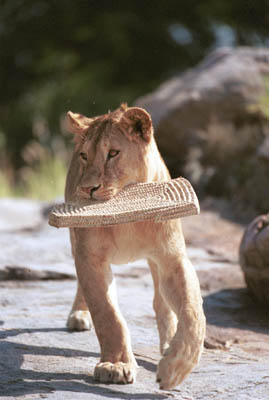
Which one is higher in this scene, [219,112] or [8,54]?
[8,54]

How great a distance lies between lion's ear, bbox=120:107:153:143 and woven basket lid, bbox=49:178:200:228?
372 millimetres

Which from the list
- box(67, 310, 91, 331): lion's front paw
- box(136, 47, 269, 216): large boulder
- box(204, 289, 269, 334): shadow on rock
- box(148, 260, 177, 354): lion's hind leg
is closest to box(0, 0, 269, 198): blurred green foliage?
box(136, 47, 269, 216): large boulder

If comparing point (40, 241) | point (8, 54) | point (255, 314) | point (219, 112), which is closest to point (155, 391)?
point (255, 314)

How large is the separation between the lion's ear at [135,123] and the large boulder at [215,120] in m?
5.61

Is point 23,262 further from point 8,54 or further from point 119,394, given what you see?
point 8,54

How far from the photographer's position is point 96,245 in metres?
3.77

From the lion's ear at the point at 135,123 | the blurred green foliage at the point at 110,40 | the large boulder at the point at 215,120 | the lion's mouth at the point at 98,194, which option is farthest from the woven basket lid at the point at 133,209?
the blurred green foliage at the point at 110,40

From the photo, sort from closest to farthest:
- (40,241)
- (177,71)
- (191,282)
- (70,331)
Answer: (191,282) → (70,331) → (40,241) → (177,71)

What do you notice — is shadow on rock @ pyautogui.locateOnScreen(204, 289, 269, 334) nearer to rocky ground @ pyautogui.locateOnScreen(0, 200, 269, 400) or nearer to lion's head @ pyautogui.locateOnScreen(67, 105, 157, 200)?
rocky ground @ pyautogui.locateOnScreen(0, 200, 269, 400)

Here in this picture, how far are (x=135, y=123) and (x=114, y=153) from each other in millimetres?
215

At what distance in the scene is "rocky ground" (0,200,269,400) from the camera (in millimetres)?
3539

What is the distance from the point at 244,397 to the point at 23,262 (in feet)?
11.6

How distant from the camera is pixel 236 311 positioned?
5.35 meters

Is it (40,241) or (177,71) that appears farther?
(177,71)
